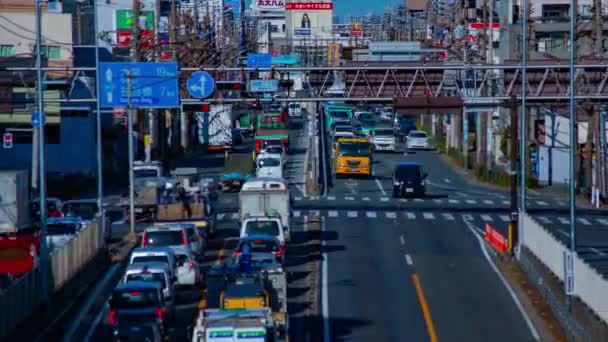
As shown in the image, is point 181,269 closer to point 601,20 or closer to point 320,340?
point 320,340

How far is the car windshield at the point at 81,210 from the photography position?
44188mm

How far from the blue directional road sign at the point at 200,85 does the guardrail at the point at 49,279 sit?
874 centimetres

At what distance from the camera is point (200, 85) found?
142 feet

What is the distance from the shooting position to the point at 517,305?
94.7ft

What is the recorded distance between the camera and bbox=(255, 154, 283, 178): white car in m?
63.7

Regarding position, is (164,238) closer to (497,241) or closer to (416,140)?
(497,241)

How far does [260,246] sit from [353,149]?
119 feet

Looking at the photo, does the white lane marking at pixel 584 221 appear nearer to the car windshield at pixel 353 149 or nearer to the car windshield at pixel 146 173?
the car windshield at pixel 146 173

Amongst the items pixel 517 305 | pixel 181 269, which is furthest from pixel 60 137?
pixel 517 305

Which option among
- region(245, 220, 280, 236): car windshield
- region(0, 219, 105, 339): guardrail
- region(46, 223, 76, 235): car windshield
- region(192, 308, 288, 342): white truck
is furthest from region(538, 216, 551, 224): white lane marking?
region(192, 308, 288, 342): white truck

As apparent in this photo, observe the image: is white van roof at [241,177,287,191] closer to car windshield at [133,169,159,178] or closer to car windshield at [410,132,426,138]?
car windshield at [133,169,159,178]

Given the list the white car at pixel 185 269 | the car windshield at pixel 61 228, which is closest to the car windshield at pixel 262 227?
the white car at pixel 185 269

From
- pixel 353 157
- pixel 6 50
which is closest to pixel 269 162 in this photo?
pixel 353 157

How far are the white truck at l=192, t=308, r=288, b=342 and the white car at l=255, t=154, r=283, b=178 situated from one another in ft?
140
